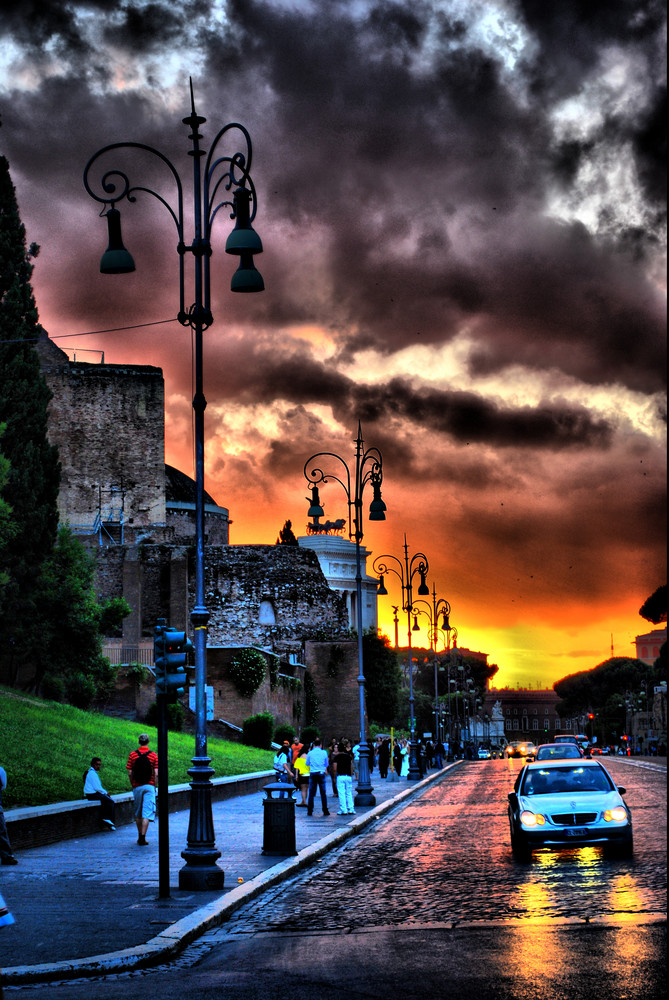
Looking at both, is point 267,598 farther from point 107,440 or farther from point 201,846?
point 201,846

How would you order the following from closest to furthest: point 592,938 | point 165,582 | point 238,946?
point 592,938, point 238,946, point 165,582

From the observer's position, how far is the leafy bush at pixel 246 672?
2024 inches

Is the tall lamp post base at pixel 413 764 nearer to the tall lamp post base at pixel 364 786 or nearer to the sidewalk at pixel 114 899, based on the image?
the tall lamp post base at pixel 364 786

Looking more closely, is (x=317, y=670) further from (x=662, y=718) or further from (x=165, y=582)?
(x=662, y=718)

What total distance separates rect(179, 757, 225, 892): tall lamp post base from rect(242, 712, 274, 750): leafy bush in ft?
117

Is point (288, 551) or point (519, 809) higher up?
point (288, 551)

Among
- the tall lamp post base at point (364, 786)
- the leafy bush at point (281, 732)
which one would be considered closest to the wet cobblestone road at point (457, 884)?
the tall lamp post base at point (364, 786)

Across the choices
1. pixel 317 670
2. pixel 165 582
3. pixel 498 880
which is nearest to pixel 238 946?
pixel 498 880

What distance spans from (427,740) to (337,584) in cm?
5339

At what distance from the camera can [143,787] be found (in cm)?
1959

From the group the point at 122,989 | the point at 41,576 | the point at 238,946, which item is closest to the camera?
the point at 122,989

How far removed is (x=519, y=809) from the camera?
55.0 feet

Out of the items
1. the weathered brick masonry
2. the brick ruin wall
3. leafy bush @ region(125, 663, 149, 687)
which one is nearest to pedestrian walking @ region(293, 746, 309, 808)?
leafy bush @ region(125, 663, 149, 687)

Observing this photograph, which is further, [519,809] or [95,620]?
[95,620]
